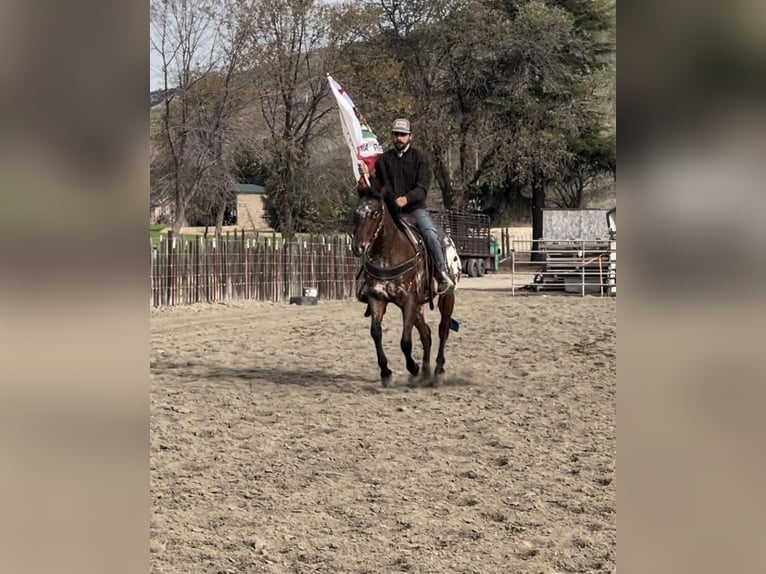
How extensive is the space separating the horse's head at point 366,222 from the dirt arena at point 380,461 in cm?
120

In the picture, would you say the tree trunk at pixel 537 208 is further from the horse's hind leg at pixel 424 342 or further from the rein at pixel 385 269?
the rein at pixel 385 269

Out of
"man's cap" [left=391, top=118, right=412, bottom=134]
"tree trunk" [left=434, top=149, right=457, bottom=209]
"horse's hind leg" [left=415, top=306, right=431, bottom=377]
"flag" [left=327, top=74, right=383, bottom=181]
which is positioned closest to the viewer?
"man's cap" [left=391, top=118, right=412, bottom=134]

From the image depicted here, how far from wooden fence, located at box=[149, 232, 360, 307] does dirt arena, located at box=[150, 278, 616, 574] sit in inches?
207

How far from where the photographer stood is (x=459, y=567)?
3.44 m

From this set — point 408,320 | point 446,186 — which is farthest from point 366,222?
point 446,186

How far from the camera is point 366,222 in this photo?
7.16m

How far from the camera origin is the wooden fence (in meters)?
15.6

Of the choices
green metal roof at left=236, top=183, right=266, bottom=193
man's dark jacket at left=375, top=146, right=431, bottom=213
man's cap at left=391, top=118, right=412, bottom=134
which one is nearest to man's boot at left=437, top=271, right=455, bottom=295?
man's dark jacket at left=375, top=146, right=431, bottom=213

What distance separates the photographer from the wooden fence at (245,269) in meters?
15.6

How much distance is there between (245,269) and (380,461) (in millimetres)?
12790

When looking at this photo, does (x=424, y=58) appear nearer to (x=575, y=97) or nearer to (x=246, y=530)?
(x=575, y=97)

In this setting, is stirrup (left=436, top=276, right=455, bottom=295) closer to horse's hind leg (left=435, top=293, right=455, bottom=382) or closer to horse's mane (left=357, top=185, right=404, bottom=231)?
horse's hind leg (left=435, top=293, right=455, bottom=382)
